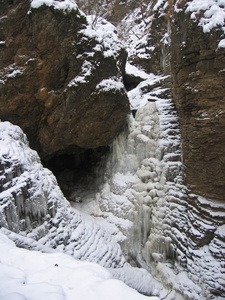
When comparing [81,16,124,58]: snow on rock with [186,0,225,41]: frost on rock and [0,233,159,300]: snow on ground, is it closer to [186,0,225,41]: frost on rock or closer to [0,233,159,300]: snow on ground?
[186,0,225,41]: frost on rock

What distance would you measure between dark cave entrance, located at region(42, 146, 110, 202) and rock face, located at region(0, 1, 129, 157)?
1.54 metres

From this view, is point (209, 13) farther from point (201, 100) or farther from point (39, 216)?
point (39, 216)

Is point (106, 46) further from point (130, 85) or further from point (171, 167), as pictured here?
point (171, 167)

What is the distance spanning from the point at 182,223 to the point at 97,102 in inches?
141

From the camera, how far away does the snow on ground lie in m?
1.37

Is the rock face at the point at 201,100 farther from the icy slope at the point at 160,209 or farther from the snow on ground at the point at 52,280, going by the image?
the snow on ground at the point at 52,280

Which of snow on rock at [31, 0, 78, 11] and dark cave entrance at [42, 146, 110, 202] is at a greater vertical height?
snow on rock at [31, 0, 78, 11]

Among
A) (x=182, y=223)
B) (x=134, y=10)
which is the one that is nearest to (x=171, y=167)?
(x=182, y=223)

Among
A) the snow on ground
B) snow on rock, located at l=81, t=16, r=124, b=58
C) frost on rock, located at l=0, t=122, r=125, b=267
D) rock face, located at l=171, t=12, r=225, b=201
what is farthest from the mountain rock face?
the snow on ground

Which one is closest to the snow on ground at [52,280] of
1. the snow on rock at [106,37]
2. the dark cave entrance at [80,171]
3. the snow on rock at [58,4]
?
the dark cave entrance at [80,171]

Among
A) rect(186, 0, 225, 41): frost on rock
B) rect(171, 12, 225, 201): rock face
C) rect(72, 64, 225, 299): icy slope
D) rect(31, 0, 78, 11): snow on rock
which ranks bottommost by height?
rect(72, 64, 225, 299): icy slope

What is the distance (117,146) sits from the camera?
6.48 meters

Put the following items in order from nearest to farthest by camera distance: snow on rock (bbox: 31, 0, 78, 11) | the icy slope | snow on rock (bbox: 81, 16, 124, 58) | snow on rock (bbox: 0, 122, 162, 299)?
snow on rock (bbox: 0, 122, 162, 299)
the icy slope
snow on rock (bbox: 31, 0, 78, 11)
snow on rock (bbox: 81, 16, 124, 58)

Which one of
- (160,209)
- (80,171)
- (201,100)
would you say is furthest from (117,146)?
(201,100)
